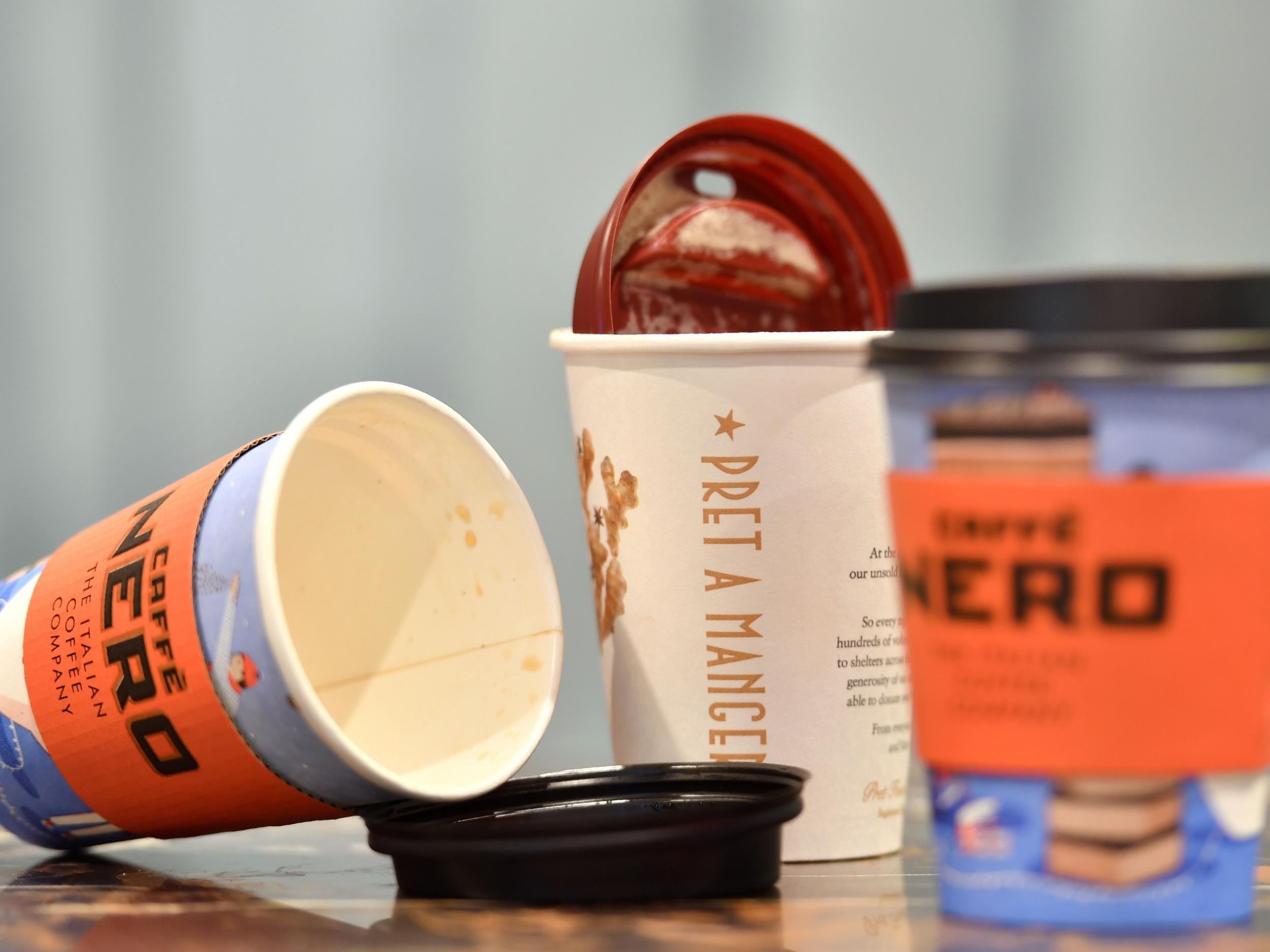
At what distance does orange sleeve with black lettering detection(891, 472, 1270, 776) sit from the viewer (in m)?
0.56

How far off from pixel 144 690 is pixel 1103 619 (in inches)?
20.3

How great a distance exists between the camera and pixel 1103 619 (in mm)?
569

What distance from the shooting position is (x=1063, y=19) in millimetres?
1544

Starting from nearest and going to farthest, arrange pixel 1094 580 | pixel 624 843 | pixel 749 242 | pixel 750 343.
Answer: pixel 1094 580 → pixel 624 843 → pixel 750 343 → pixel 749 242

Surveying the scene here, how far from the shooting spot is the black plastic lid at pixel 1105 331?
56 centimetres

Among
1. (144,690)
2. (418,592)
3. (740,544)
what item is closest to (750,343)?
(740,544)

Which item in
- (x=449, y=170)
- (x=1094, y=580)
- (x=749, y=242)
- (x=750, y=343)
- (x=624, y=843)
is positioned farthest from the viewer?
(x=449, y=170)

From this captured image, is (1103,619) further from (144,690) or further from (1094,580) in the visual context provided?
(144,690)

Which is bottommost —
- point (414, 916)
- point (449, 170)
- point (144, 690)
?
point (414, 916)

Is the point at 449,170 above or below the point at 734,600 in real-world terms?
above

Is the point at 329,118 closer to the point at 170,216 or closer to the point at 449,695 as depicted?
the point at 170,216

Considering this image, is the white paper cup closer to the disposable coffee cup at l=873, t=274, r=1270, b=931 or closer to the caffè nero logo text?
the caffè nero logo text

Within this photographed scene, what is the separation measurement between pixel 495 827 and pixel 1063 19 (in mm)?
1119

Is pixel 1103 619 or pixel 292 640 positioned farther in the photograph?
pixel 292 640
